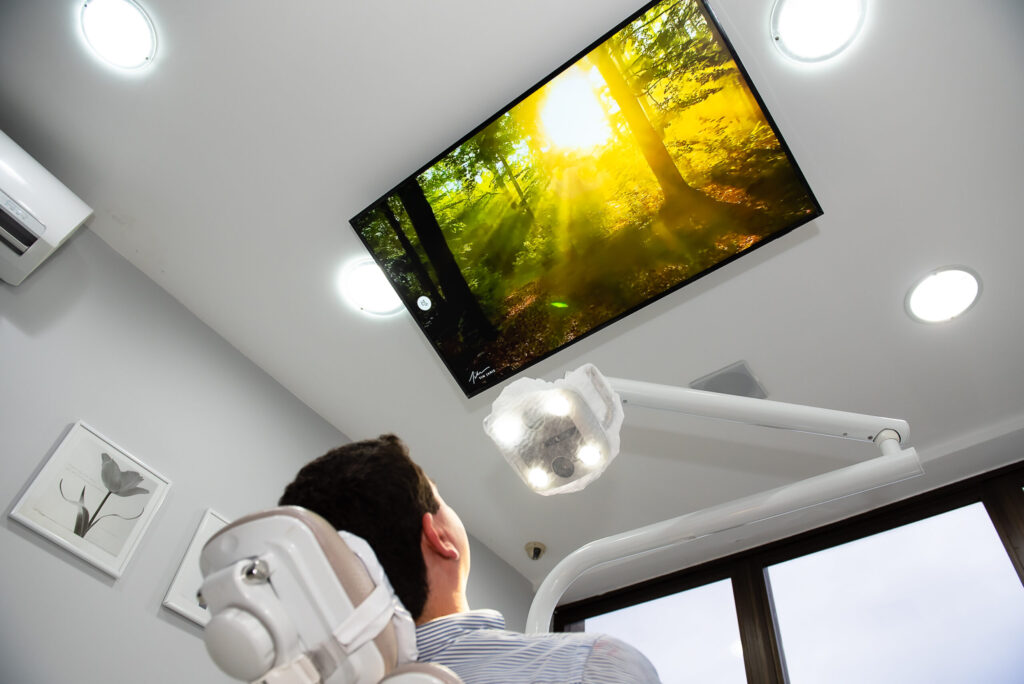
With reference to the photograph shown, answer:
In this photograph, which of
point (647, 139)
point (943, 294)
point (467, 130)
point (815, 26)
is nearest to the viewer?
point (815, 26)

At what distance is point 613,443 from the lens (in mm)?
1057

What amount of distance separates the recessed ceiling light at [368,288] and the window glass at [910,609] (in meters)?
1.88

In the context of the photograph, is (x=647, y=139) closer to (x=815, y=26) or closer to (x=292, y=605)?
(x=815, y=26)

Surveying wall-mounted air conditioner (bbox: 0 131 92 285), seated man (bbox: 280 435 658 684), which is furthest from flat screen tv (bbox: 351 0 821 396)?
seated man (bbox: 280 435 658 684)

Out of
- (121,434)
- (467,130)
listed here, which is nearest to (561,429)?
(467,130)

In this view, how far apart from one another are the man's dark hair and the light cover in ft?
0.58

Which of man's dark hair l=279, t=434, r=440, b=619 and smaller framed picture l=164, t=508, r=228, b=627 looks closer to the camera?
man's dark hair l=279, t=434, r=440, b=619

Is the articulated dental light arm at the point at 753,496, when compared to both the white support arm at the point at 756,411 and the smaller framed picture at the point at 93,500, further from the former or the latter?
the smaller framed picture at the point at 93,500

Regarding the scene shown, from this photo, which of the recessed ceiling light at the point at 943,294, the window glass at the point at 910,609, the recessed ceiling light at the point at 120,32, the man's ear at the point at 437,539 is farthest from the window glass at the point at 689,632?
the recessed ceiling light at the point at 120,32

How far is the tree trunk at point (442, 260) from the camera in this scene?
1841mm

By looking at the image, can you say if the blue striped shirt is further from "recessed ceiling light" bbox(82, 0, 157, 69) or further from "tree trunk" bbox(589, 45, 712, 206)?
"recessed ceiling light" bbox(82, 0, 157, 69)

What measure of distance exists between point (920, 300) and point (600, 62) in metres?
1.19

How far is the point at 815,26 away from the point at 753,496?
109cm

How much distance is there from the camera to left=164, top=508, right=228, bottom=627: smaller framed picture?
5.51 feet
